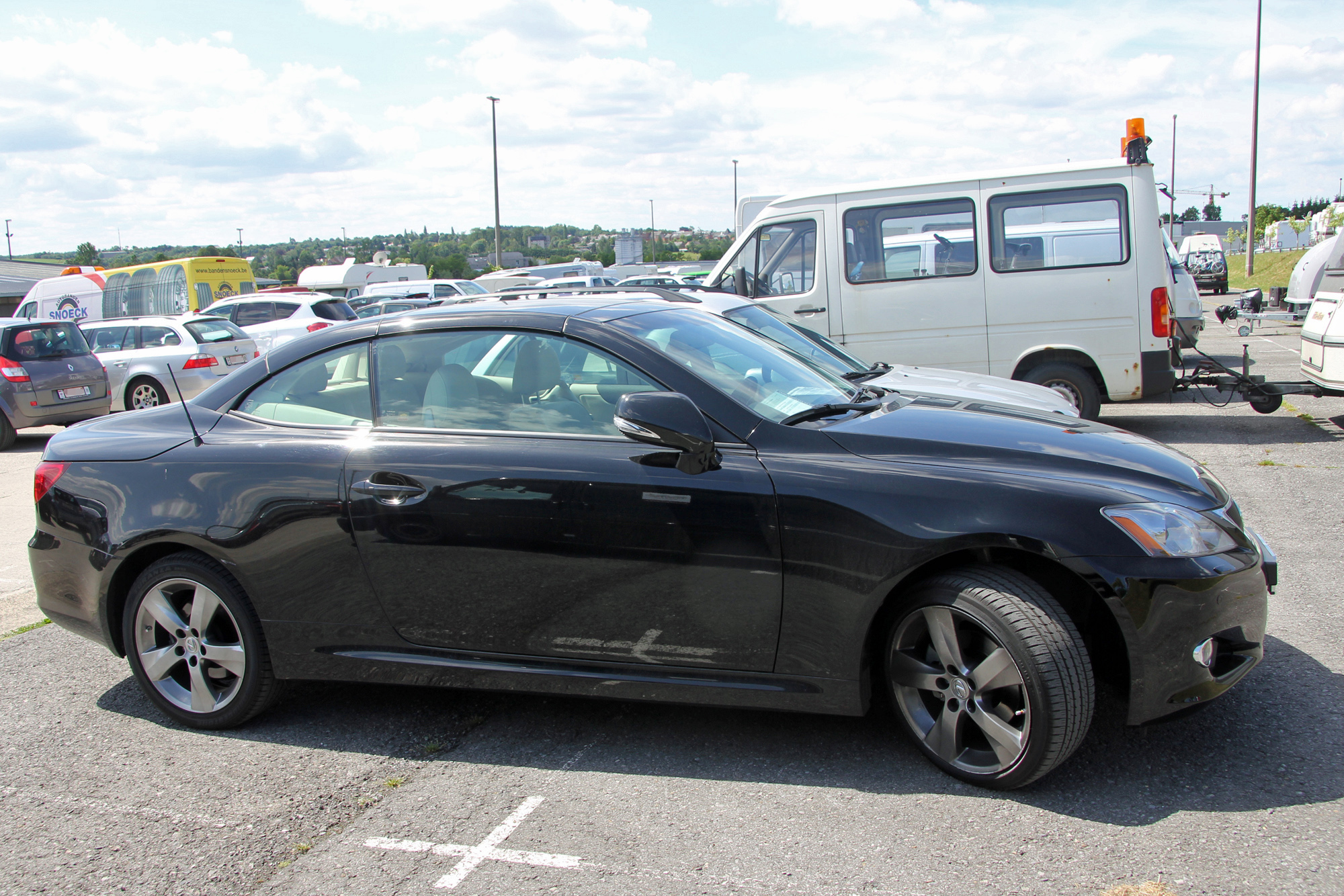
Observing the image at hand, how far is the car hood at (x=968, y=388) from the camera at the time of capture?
15.0ft

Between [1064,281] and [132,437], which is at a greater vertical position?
[1064,281]

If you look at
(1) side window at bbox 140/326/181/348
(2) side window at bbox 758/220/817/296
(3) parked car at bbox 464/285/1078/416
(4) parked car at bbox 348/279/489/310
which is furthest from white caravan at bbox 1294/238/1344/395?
(4) parked car at bbox 348/279/489/310

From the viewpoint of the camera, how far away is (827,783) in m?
3.14

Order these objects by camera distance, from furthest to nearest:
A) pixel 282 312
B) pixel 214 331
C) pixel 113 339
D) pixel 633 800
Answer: pixel 282 312 → pixel 214 331 → pixel 113 339 → pixel 633 800

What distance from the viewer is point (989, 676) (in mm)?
2971

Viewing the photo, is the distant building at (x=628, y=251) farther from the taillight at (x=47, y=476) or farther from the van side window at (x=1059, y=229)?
the taillight at (x=47, y=476)

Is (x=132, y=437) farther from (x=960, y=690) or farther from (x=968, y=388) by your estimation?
(x=968, y=388)

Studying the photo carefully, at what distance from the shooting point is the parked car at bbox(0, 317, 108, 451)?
1234 cm

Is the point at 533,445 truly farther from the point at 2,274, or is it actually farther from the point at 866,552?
the point at 2,274

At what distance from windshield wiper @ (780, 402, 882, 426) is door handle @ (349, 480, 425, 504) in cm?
130

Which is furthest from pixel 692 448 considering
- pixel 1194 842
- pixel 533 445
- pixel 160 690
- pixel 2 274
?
pixel 2 274

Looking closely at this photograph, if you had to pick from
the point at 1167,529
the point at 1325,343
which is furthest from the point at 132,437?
the point at 1325,343

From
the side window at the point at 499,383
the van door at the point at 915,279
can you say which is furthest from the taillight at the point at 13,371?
the side window at the point at 499,383

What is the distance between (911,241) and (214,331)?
10.5 m
